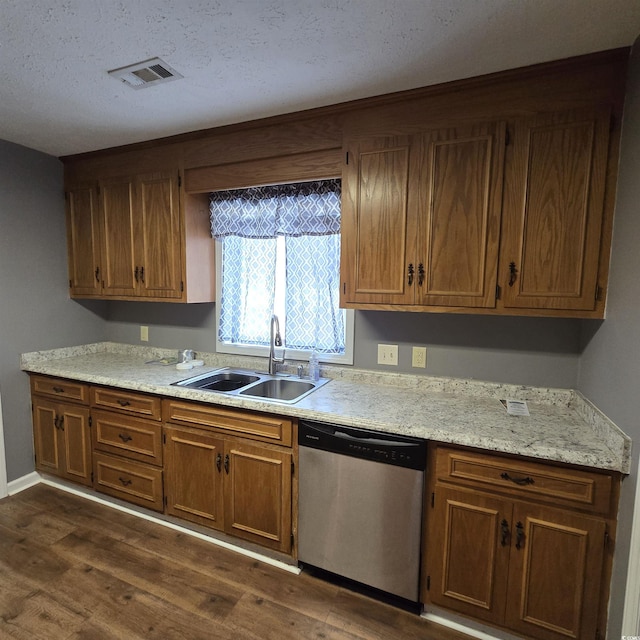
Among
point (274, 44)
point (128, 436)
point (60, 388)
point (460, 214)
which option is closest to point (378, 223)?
point (460, 214)

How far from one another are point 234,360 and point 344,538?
137cm

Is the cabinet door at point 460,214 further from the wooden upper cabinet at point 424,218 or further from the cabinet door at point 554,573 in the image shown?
the cabinet door at point 554,573

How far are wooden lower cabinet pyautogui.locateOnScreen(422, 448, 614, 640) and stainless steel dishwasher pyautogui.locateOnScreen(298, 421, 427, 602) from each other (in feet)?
0.30

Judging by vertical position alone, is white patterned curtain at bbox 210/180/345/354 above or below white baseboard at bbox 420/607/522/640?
above

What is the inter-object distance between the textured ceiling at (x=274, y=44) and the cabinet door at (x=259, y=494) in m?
1.78

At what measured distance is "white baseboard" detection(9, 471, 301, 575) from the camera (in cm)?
198

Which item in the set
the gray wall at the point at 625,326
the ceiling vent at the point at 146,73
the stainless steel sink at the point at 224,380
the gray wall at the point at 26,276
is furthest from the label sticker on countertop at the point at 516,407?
the gray wall at the point at 26,276

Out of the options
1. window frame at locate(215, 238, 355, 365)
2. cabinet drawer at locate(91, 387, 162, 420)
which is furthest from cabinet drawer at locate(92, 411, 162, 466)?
window frame at locate(215, 238, 355, 365)

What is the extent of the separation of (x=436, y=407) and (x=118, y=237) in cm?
242

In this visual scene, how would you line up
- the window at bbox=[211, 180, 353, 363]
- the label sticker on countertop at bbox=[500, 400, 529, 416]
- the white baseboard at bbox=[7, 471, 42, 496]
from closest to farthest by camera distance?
the label sticker on countertop at bbox=[500, 400, 529, 416]
the window at bbox=[211, 180, 353, 363]
the white baseboard at bbox=[7, 471, 42, 496]

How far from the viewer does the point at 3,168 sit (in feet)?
8.01

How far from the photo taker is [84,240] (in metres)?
2.76

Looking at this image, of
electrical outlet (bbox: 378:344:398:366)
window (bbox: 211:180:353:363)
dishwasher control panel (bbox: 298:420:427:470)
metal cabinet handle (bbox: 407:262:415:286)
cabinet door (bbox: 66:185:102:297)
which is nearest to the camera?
dishwasher control panel (bbox: 298:420:427:470)

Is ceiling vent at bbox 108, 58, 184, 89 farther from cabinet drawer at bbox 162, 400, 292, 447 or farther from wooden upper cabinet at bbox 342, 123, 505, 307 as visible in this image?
cabinet drawer at bbox 162, 400, 292, 447
